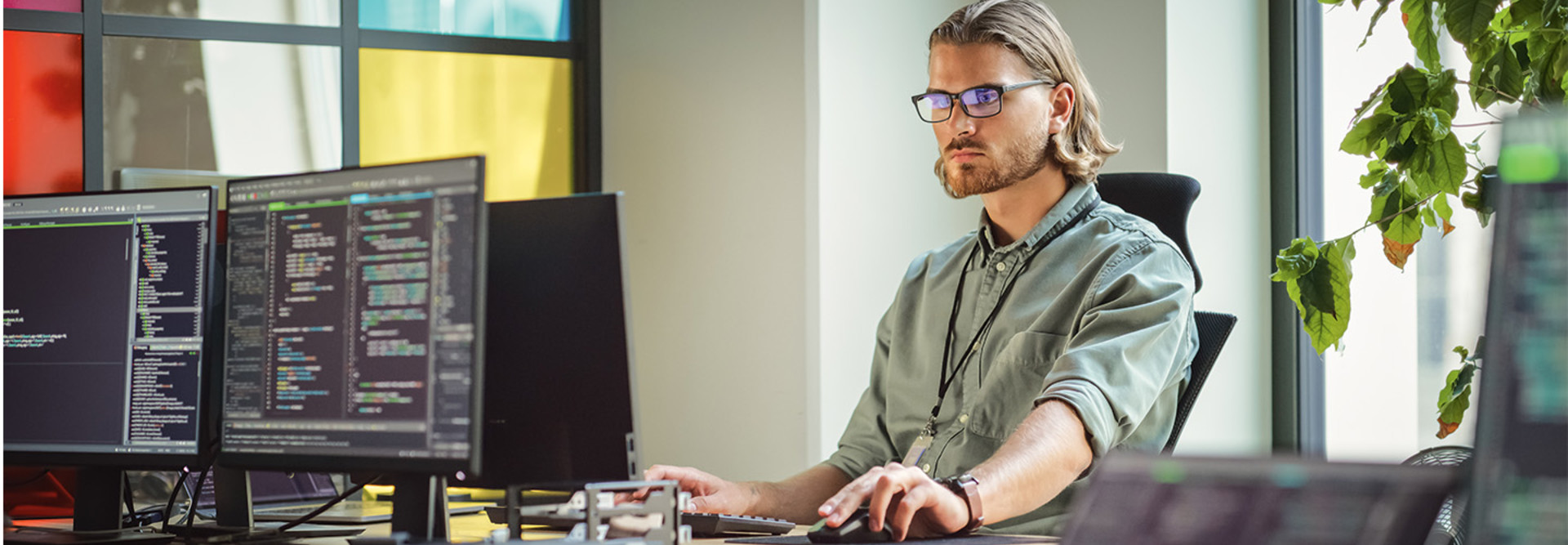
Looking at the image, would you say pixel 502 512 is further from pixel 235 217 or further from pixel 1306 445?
pixel 1306 445

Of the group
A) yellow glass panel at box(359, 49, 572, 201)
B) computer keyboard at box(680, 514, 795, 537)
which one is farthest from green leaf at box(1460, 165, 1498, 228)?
yellow glass panel at box(359, 49, 572, 201)

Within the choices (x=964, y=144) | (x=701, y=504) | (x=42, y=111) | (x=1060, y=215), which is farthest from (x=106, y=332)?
(x=42, y=111)

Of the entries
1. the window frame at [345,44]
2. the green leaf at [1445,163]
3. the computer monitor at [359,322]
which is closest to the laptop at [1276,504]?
the computer monitor at [359,322]

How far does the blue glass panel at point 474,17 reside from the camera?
12.5 ft

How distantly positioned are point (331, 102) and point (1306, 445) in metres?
2.73

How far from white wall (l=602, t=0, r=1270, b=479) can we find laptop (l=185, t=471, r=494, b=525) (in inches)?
64.5

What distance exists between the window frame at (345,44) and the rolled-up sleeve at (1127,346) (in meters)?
2.54

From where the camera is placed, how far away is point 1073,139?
6.54 ft

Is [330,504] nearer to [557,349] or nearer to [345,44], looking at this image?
[557,349]

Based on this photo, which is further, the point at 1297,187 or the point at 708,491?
the point at 1297,187

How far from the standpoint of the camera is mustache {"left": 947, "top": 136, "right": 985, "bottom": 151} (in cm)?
189

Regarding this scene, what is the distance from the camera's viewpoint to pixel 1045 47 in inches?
76.9

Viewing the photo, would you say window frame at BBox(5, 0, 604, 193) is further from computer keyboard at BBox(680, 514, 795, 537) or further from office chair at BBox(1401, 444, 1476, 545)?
office chair at BBox(1401, 444, 1476, 545)

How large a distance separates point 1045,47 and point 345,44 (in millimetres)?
2450
